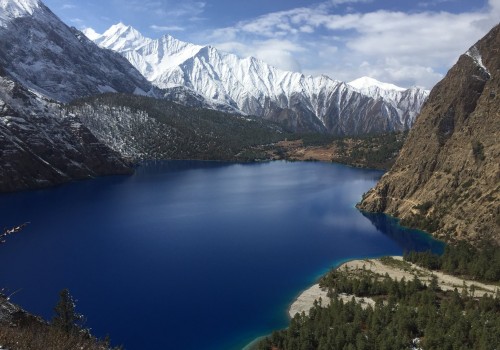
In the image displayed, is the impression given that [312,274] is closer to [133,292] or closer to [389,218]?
[133,292]

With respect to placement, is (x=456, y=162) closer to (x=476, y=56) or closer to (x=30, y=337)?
(x=476, y=56)

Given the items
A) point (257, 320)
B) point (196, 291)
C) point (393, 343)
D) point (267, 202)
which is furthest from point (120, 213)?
point (393, 343)

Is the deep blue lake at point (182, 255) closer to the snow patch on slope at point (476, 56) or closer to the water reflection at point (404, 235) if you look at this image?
the water reflection at point (404, 235)

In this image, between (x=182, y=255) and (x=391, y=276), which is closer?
(x=391, y=276)

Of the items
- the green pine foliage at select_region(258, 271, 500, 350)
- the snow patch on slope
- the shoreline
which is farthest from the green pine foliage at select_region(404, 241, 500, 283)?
the snow patch on slope

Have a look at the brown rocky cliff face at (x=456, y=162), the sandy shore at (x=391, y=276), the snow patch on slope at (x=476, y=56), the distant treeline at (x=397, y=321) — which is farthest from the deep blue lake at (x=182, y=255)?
the snow patch on slope at (x=476, y=56)

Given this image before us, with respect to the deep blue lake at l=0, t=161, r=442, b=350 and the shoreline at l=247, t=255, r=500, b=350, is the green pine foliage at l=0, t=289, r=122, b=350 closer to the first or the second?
the deep blue lake at l=0, t=161, r=442, b=350

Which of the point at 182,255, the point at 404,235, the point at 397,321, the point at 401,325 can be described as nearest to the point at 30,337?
the point at 401,325
